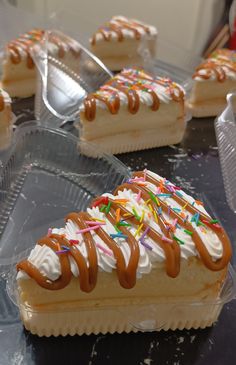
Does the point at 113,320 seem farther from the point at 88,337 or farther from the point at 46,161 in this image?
the point at 46,161

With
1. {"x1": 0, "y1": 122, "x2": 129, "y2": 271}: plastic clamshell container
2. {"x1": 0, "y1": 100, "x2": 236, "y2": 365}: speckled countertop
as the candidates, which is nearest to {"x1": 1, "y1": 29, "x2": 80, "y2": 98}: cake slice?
{"x1": 0, "y1": 122, "x2": 129, "y2": 271}: plastic clamshell container

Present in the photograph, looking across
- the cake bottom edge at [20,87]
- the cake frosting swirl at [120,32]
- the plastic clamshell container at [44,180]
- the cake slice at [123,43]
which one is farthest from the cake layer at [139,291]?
the cake frosting swirl at [120,32]

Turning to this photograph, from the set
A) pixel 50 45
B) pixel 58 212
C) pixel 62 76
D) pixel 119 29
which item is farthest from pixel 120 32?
pixel 58 212

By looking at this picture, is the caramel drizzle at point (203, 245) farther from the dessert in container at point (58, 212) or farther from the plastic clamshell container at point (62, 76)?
the plastic clamshell container at point (62, 76)

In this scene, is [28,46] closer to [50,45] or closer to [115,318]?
[50,45]

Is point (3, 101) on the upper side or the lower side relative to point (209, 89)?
lower

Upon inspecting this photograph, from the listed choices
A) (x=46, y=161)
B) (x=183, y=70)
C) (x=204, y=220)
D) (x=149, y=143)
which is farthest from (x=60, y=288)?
(x=183, y=70)

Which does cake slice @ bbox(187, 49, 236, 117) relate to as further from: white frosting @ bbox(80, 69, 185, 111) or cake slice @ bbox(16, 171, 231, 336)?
cake slice @ bbox(16, 171, 231, 336)

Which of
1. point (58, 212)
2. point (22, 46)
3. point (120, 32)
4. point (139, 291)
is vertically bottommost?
point (58, 212)
